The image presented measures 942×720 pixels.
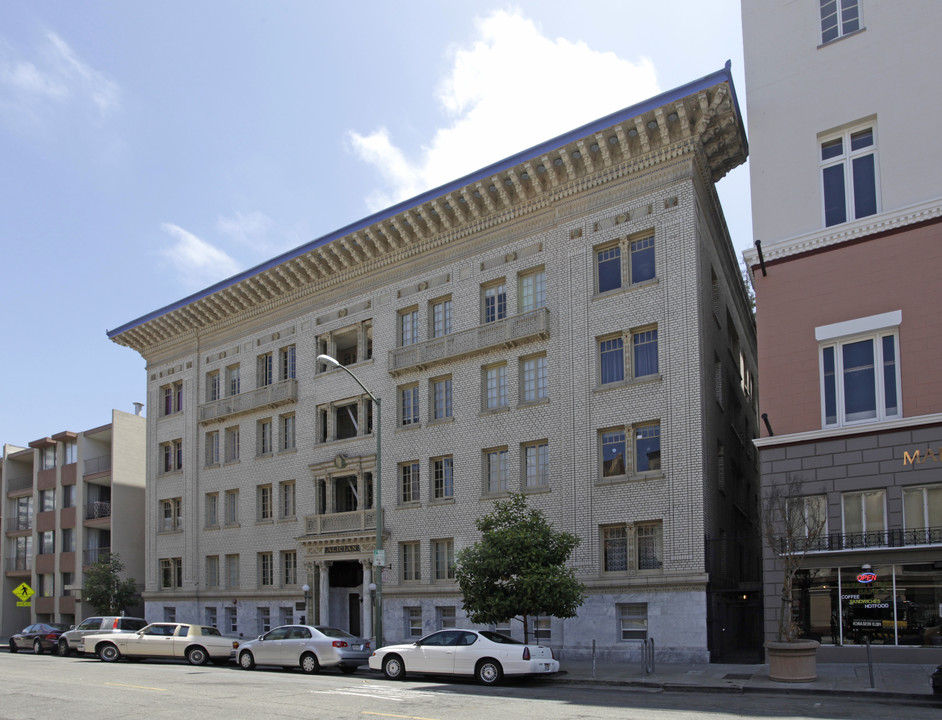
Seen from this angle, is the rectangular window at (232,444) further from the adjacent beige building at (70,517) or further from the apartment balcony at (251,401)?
the adjacent beige building at (70,517)

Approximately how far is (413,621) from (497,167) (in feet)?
54.7

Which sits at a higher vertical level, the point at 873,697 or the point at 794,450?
the point at 794,450

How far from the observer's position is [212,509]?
141 ft

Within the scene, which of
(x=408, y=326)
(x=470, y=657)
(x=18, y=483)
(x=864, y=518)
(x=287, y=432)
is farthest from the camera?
(x=18, y=483)

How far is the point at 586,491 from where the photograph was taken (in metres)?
28.7

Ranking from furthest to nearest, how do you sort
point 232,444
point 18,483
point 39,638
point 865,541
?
1. point 18,483
2. point 232,444
3. point 39,638
4. point 865,541

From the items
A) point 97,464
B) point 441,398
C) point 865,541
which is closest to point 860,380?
point 865,541

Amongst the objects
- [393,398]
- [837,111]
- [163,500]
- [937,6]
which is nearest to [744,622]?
[393,398]

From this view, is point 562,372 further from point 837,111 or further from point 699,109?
point 837,111

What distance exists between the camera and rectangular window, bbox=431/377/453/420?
1324 inches

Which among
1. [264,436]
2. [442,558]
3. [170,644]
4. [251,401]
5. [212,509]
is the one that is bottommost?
[170,644]

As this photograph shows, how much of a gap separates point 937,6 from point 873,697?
692 inches

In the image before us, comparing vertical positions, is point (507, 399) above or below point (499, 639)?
above

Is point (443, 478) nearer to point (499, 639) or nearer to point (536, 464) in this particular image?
point (536, 464)
